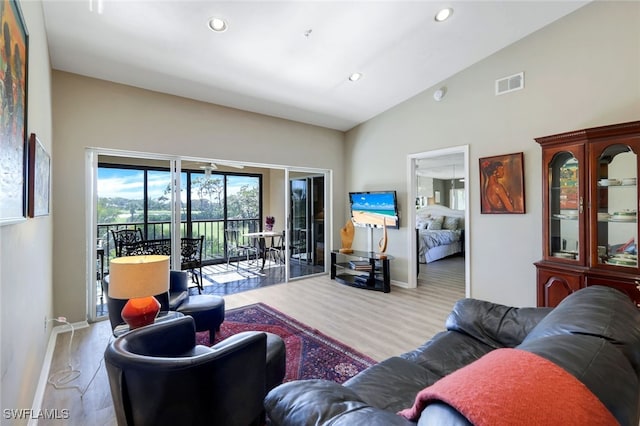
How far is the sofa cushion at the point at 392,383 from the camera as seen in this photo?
1420 mm

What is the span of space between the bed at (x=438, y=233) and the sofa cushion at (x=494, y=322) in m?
4.36

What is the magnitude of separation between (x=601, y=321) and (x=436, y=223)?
22.9ft

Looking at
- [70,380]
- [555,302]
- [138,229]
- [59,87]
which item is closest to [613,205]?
[555,302]

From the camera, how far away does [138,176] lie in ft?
18.2

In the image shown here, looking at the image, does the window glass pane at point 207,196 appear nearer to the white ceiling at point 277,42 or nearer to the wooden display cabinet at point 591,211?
the white ceiling at point 277,42

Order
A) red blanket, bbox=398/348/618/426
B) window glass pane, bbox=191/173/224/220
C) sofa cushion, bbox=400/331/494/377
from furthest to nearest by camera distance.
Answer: window glass pane, bbox=191/173/224/220, sofa cushion, bbox=400/331/494/377, red blanket, bbox=398/348/618/426

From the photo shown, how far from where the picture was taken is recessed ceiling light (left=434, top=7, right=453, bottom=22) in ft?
9.15

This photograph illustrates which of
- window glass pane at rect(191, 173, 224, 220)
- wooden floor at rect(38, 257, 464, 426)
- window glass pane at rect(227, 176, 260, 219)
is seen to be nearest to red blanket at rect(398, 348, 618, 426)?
wooden floor at rect(38, 257, 464, 426)

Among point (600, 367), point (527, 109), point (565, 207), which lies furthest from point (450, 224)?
point (600, 367)

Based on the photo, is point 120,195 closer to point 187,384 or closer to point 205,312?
point 205,312

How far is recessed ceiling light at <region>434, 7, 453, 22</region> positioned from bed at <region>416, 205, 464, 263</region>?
4471 mm

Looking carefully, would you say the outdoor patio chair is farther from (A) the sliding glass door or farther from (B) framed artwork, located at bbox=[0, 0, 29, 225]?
(B) framed artwork, located at bbox=[0, 0, 29, 225]

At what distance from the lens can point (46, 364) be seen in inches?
96.0

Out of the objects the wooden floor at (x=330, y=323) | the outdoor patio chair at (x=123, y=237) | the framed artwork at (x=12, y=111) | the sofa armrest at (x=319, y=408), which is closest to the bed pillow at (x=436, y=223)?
the wooden floor at (x=330, y=323)
